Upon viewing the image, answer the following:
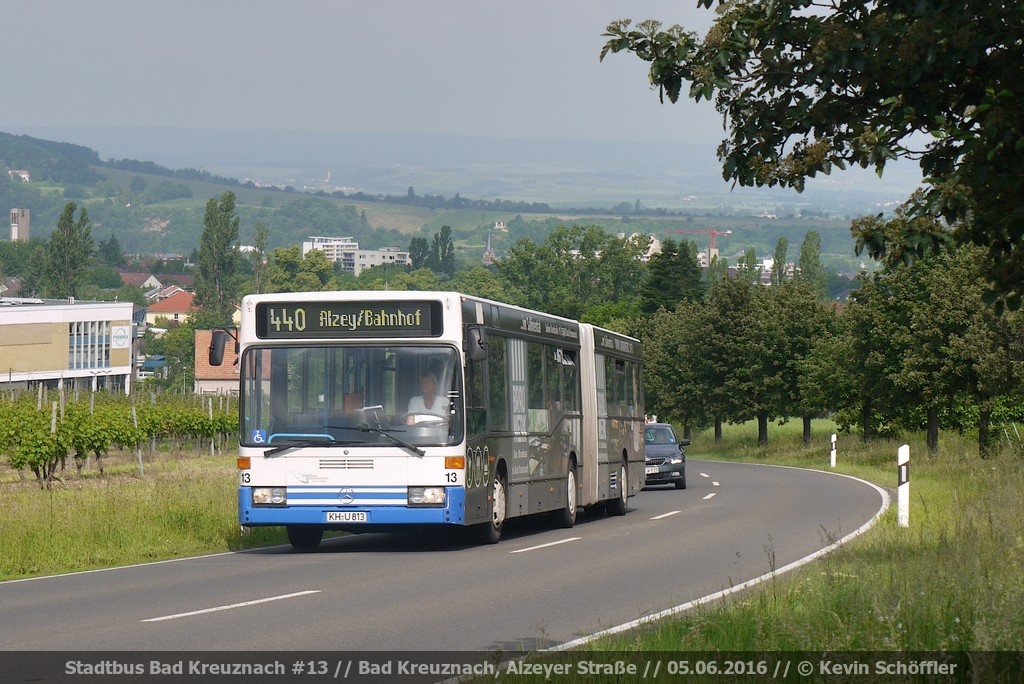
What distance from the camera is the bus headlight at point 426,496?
1816 cm

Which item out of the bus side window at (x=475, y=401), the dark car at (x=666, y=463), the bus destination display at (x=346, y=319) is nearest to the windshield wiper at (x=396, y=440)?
the bus side window at (x=475, y=401)

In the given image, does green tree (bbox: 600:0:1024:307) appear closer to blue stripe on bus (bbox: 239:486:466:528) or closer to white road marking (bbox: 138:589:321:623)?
white road marking (bbox: 138:589:321:623)

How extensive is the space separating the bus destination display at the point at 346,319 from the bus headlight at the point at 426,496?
6.24ft

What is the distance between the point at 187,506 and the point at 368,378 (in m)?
5.00

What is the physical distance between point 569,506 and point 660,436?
675 inches

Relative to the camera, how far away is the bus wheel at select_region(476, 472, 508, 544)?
66.0ft

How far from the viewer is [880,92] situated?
8922 millimetres

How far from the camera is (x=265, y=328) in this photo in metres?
19.0

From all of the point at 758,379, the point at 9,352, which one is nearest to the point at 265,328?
the point at 758,379

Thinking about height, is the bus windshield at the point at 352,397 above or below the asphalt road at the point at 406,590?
above

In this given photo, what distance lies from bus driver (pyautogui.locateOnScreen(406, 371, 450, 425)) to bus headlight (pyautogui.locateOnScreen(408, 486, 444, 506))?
0.82 m

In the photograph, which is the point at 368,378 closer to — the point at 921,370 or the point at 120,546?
the point at 120,546

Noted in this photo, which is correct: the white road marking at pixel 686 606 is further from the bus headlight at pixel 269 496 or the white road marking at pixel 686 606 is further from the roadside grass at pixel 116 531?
the roadside grass at pixel 116 531

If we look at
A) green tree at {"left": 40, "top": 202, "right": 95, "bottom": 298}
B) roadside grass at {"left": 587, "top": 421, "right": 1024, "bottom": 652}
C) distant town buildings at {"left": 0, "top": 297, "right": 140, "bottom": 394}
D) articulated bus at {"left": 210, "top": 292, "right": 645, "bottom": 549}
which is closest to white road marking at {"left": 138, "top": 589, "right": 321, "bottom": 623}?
roadside grass at {"left": 587, "top": 421, "right": 1024, "bottom": 652}
